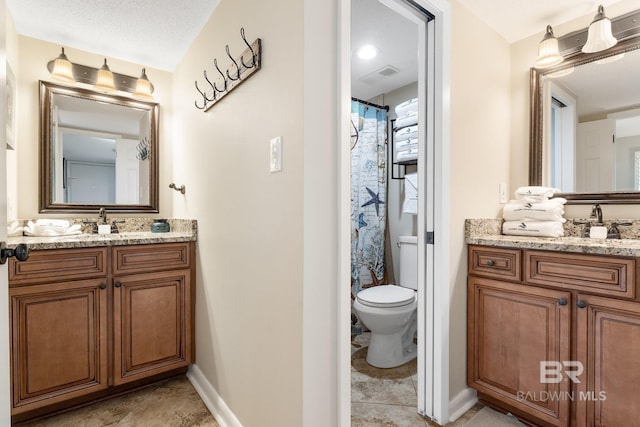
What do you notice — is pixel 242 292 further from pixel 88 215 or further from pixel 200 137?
pixel 88 215

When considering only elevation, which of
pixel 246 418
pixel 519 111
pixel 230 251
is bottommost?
pixel 246 418

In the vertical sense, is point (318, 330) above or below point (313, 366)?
above

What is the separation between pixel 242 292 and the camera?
145 cm

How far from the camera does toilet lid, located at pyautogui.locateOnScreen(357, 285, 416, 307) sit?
2.04 metres

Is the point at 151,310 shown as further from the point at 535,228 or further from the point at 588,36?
the point at 588,36

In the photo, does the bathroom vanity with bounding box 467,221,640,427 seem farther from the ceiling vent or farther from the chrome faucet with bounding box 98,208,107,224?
the chrome faucet with bounding box 98,208,107,224

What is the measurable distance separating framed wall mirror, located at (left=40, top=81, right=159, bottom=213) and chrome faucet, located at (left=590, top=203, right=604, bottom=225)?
287 cm

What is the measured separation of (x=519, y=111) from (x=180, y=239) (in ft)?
7.55

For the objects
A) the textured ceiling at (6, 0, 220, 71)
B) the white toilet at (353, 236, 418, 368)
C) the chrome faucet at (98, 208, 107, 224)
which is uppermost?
the textured ceiling at (6, 0, 220, 71)

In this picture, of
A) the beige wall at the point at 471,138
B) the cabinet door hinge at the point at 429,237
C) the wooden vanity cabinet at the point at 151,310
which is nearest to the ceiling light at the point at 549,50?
the beige wall at the point at 471,138

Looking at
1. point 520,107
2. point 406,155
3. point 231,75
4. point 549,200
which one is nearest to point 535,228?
point 549,200

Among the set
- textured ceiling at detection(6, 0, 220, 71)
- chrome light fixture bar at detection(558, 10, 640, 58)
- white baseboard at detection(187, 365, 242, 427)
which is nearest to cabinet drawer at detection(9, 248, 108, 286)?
white baseboard at detection(187, 365, 242, 427)

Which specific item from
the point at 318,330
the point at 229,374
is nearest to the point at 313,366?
the point at 318,330

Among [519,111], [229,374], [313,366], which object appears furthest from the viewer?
[519,111]
